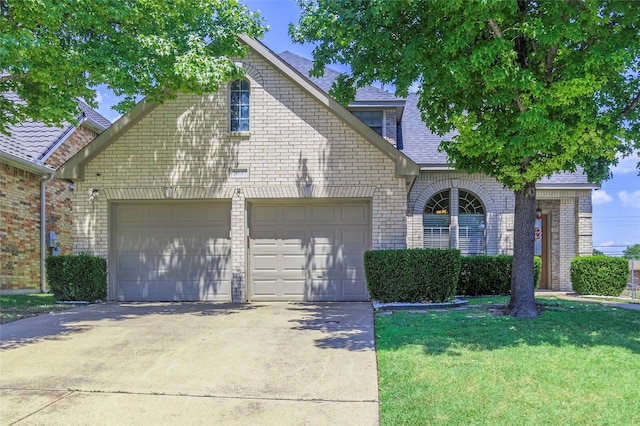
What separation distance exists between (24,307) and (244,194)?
18.2 ft

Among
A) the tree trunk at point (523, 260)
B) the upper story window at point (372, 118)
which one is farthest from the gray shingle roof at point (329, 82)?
the tree trunk at point (523, 260)

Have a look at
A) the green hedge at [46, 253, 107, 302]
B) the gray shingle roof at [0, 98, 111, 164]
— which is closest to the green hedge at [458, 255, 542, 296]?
the green hedge at [46, 253, 107, 302]

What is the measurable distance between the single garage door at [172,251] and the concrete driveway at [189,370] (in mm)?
2556

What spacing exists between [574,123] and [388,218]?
4699 millimetres

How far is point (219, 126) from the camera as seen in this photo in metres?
11.3

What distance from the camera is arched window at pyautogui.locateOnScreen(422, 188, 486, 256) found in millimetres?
14539

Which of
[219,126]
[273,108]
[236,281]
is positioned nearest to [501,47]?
[273,108]

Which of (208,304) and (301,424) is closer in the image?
(301,424)

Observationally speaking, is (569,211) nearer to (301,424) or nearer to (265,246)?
(265,246)

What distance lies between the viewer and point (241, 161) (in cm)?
1130

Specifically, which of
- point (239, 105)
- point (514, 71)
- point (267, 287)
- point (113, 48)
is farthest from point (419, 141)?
point (113, 48)

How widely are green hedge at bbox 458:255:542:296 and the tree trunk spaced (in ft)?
14.5

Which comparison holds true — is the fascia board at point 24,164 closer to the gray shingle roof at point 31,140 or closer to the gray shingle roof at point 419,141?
the gray shingle roof at point 31,140

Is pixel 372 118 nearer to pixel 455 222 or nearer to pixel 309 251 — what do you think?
pixel 455 222
